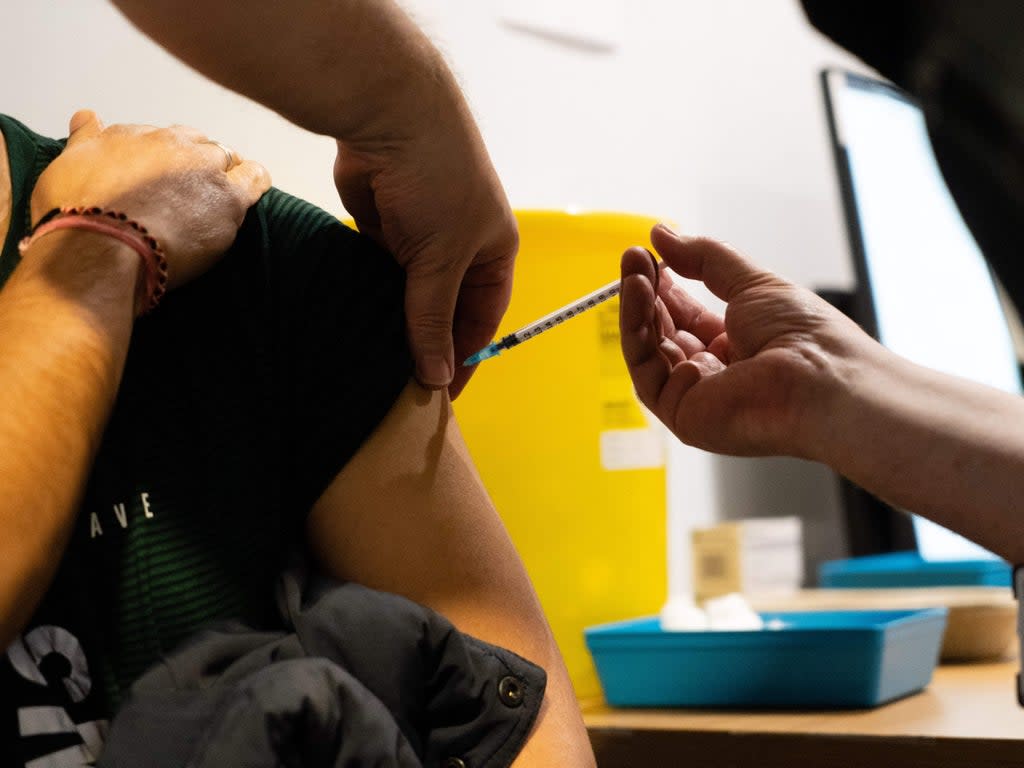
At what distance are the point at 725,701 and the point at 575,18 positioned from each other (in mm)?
1207

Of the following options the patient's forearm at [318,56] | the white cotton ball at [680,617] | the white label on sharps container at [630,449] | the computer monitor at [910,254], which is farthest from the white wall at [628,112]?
the white cotton ball at [680,617]

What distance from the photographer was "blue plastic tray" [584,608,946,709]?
1.22 meters

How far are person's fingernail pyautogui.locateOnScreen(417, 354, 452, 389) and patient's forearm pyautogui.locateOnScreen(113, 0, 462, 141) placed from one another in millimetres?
192

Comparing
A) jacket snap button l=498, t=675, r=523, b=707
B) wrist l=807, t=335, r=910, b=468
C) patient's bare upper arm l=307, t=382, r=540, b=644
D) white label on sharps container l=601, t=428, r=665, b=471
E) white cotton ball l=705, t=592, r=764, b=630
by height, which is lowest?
white cotton ball l=705, t=592, r=764, b=630

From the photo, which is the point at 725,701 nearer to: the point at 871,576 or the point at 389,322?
the point at 389,322

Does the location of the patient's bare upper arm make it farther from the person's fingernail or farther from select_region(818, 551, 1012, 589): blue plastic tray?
select_region(818, 551, 1012, 589): blue plastic tray

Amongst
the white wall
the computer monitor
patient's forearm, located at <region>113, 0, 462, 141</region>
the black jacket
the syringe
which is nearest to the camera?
the black jacket

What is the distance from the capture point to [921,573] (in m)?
→ 2.07

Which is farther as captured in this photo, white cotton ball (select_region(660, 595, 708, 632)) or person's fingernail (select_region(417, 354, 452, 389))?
white cotton ball (select_region(660, 595, 708, 632))

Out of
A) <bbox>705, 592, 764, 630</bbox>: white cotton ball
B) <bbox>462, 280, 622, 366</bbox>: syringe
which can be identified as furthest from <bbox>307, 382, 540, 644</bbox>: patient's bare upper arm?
<bbox>705, 592, 764, 630</bbox>: white cotton ball

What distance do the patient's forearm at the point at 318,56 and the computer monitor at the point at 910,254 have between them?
1443 mm

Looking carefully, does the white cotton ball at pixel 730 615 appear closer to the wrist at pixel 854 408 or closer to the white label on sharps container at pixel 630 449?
the white label on sharps container at pixel 630 449

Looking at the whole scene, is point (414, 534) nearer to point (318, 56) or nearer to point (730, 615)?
point (318, 56)

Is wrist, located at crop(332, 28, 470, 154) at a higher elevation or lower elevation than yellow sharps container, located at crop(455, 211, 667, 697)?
higher
